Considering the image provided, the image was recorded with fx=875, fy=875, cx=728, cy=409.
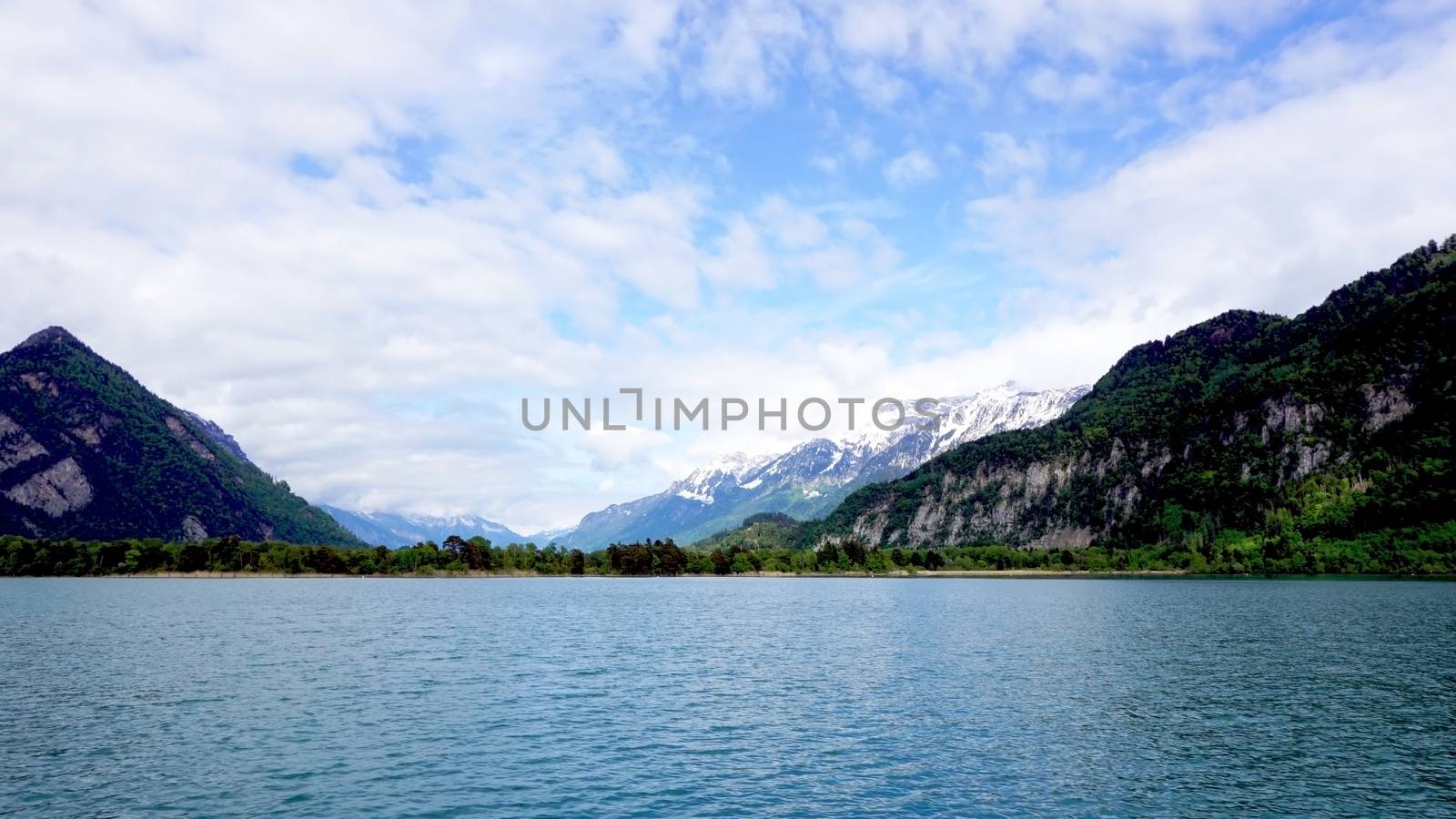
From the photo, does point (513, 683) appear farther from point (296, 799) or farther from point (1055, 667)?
point (1055, 667)

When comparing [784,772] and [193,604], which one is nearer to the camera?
[784,772]

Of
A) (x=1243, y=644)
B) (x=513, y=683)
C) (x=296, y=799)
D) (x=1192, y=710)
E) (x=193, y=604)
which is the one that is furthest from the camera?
(x=193, y=604)

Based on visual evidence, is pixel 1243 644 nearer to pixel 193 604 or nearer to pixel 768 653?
pixel 768 653

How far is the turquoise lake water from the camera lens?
122ft

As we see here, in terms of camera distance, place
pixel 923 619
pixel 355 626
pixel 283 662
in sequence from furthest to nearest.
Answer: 1. pixel 923 619
2. pixel 355 626
3. pixel 283 662

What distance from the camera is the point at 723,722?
52812 mm

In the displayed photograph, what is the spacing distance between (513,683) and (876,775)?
35.2 m

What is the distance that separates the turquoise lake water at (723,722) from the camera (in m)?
37.3

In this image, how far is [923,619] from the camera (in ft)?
429

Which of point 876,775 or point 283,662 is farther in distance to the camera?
point 283,662

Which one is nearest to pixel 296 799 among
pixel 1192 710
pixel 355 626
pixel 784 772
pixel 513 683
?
pixel 784 772

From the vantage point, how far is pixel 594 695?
62062 millimetres

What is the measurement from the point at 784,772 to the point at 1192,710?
31.1 m

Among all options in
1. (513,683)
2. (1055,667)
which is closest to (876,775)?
(513,683)
